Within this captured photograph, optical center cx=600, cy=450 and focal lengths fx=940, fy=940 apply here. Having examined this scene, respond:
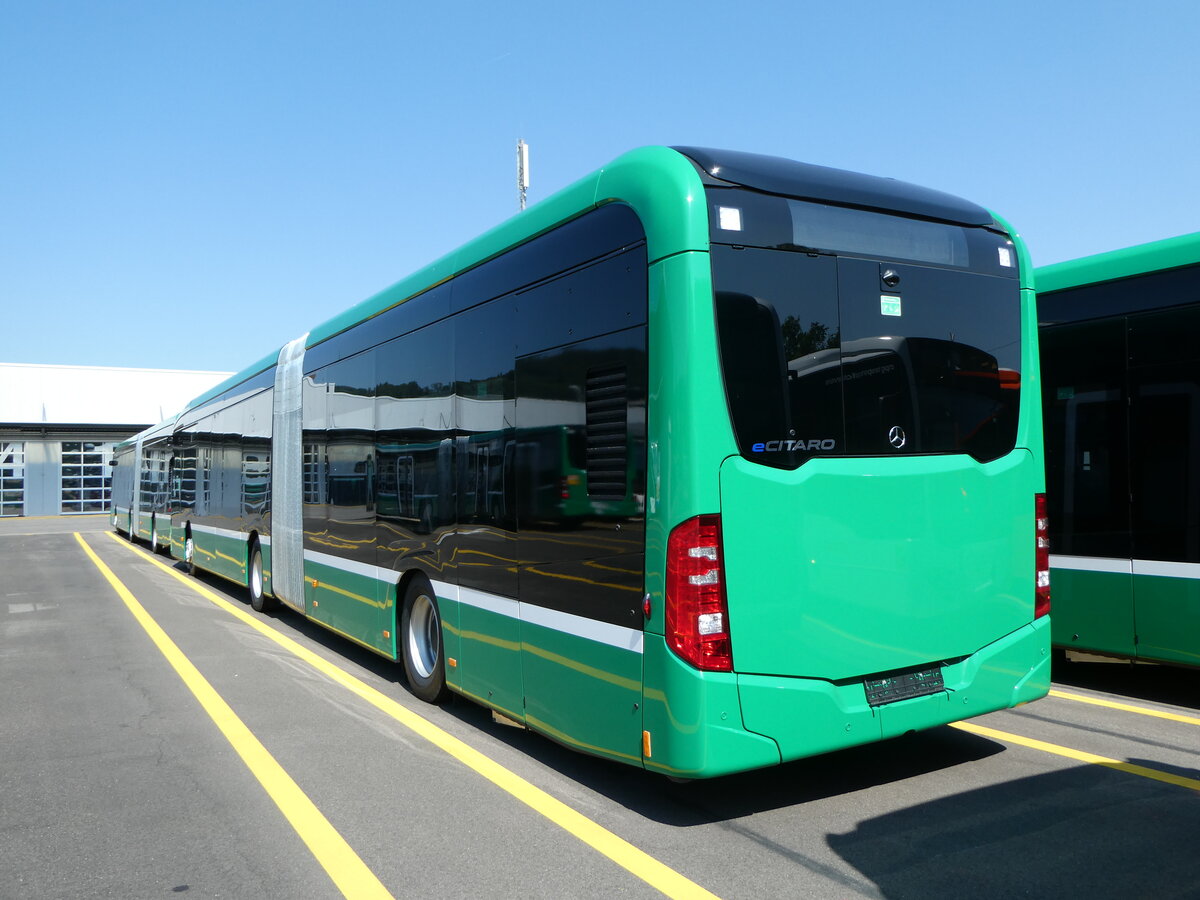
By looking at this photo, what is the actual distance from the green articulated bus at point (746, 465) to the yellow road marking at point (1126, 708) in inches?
71.1

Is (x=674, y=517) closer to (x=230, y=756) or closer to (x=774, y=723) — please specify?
(x=774, y=723)

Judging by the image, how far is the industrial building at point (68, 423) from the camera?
161ft

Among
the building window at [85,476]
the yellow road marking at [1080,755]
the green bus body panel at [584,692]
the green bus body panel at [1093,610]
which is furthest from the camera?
the building window at [85,476]

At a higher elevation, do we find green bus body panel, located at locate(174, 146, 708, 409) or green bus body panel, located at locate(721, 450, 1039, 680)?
green bus body panel, located at locate(174, 146, 708, 409)

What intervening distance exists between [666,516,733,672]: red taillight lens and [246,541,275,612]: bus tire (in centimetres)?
929

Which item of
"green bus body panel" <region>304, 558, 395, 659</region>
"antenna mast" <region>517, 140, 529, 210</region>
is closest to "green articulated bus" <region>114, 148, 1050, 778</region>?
"green bus body panel" <region>304, 558, 395, 659</region>

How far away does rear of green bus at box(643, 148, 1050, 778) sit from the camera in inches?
155

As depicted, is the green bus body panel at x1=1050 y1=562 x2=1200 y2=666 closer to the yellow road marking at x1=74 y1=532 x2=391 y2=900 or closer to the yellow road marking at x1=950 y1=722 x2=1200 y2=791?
the yellow road marking at x1=950 y1=722 x2=1200 y2=791

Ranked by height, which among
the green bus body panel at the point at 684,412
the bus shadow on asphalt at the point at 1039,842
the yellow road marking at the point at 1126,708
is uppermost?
the green bus body panel at the point at 684,412

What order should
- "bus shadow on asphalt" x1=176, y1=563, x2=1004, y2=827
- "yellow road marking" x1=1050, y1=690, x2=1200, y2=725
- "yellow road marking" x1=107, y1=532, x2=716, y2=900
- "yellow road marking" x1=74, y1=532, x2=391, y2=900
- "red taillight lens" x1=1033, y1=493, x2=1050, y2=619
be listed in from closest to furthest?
"yellow road marking" x1=107, y1=532, x2=716, y2=900
"yellow road marking" x1=74, y1=532, x2=391, y2=900
"bus shadow on asphalt" x1=176, y1=563, x2=1004, y2=827
"red taillight lens" x1=1033, y1=493, x2=1050, y2=619
"yellow road marking" x1=1050, y1=690, x2=1200, y2=725

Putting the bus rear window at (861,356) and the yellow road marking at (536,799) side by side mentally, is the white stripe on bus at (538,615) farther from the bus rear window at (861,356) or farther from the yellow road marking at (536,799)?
the bus rear window at (861,356)

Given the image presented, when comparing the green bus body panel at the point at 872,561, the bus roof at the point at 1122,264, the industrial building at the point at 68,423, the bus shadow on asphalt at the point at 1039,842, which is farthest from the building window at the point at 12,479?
the bus shadow on asphalt at the point at 1039,842

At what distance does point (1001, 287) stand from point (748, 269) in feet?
5.62

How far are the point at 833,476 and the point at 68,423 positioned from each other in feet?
178
